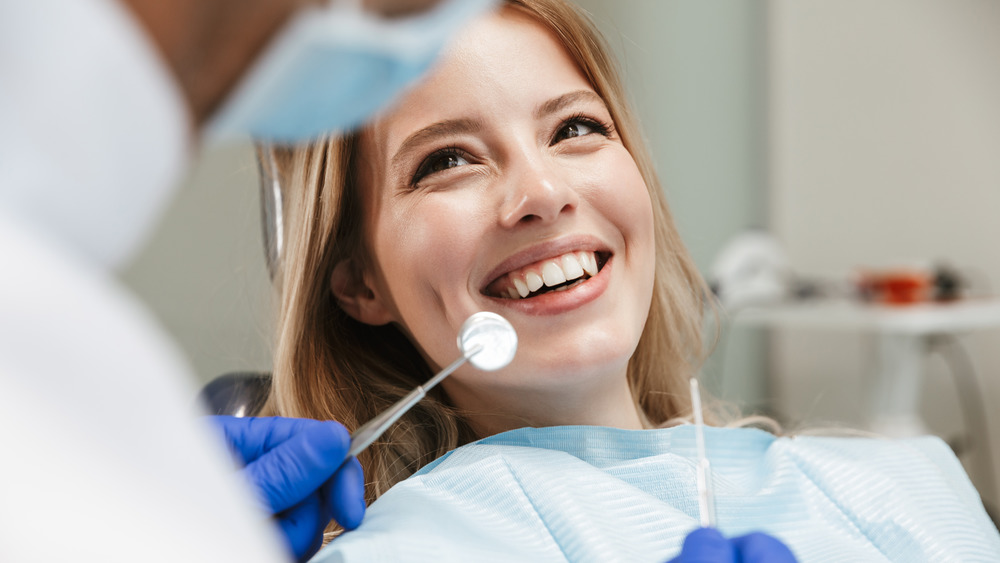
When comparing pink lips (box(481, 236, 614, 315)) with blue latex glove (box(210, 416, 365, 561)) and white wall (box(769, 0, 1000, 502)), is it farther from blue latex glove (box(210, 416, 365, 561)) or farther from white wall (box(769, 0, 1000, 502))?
white wall (box(769, 0, 1000, 502))

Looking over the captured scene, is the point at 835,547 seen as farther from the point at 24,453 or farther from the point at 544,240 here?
the point at 24,453

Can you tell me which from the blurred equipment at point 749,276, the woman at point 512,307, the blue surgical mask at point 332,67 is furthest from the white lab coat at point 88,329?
the blurred equipment at point 749,276

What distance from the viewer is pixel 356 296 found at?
1.11 metres

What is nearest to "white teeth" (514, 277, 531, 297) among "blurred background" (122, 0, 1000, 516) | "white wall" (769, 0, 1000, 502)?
"blurred background" (122, 0, 1000, 516)

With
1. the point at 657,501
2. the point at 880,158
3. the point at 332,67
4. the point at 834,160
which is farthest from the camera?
the point at 834,160

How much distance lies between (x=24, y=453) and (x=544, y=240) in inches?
26.3

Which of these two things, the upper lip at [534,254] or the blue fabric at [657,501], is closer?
the blue fabric at [657,501]

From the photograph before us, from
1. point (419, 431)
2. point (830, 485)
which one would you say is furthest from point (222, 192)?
point (830, 485)

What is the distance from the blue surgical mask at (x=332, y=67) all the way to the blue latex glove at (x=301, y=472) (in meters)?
0.37

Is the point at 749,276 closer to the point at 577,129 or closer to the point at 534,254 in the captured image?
the point at 577,129

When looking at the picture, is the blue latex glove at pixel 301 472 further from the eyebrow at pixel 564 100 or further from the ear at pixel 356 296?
the eyebrow at pixel 564 100

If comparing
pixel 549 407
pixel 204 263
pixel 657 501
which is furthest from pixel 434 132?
pixel 204 263

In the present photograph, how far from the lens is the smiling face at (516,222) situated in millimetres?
927

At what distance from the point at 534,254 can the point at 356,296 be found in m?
0.29
